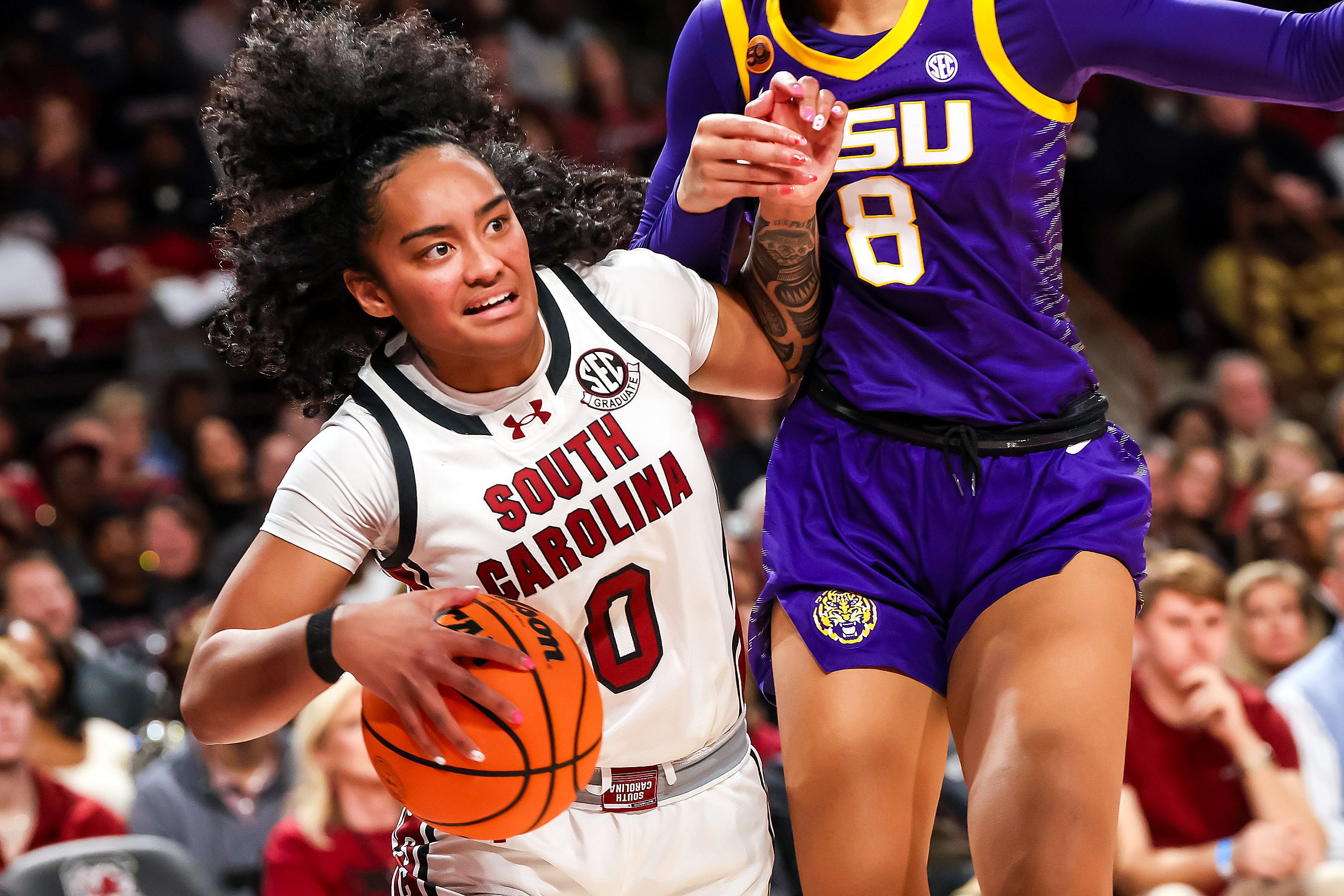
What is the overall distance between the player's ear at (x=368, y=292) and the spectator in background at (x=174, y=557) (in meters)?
4.74

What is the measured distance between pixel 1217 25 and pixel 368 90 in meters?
1.41

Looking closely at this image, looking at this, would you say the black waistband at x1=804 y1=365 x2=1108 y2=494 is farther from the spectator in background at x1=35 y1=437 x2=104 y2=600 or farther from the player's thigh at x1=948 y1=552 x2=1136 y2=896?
the spectator in background at x1=35 y1=437 x2=104 y2=600

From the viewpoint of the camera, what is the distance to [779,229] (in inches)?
105

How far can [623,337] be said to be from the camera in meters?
2.71

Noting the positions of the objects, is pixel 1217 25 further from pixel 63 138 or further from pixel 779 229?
pixel 63 138

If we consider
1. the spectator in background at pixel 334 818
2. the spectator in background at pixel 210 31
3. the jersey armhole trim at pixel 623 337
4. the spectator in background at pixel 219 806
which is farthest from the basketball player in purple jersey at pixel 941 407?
the spectator in background at pixel 210 31

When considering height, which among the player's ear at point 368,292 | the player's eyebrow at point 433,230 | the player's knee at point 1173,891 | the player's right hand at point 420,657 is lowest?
the player's knee at point 1173,891

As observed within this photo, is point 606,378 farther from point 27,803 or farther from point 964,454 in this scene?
point 27,803

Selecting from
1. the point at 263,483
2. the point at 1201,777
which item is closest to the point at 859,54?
the point at 1201,777

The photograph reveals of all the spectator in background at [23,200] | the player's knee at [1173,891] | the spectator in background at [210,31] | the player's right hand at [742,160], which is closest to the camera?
the player's right hand at [742,160]

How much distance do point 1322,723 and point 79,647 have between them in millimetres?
4629

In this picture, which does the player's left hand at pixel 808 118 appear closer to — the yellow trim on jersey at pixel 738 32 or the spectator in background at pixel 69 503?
the yellow trim on jersey at pixel 738 32

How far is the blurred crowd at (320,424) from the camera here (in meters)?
4.66

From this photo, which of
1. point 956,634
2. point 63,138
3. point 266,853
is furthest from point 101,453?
point 956,634
